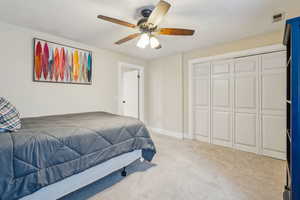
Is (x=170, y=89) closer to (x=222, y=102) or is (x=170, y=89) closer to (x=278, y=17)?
(x=222, y=102)

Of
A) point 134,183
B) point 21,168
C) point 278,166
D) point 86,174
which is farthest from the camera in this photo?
point 278,166

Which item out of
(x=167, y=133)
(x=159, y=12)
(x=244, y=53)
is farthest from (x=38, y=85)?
(x=244, y=53)

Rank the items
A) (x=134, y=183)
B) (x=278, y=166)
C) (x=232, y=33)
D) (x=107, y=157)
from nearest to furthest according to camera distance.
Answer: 1. (x=107, y=157)
2. (x=134, y=183)
3. (x=278, y=166)
4. (x=232, y=33)

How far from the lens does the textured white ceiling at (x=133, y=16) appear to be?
1795 millimetres

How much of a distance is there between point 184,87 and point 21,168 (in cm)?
345

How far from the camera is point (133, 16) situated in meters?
2.07

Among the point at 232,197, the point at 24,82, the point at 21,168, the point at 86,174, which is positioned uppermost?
the point at 24,82

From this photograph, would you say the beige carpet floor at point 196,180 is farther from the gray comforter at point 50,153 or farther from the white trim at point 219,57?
A: the white trim at point 219,57

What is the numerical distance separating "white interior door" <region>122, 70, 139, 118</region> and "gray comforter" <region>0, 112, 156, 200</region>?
9.14 ft

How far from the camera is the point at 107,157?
1726 mm

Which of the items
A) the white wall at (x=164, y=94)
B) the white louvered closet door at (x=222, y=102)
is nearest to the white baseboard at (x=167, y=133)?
the white wall at (x=164, y=94)

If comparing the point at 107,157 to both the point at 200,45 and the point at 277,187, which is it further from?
the point at 200,45

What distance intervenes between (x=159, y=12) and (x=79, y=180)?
198 cm

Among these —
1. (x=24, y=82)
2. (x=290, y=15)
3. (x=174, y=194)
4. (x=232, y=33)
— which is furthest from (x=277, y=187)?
(x=24, y=82)
